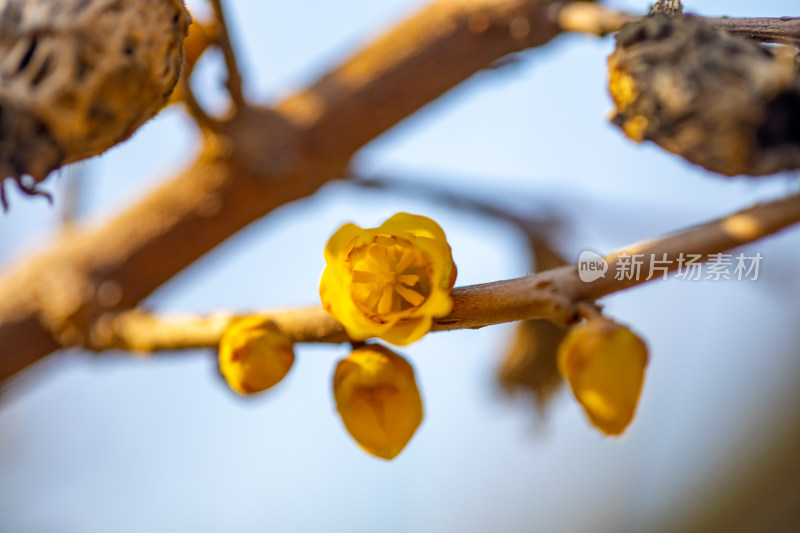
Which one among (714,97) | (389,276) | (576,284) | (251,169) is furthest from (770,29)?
(251,169)

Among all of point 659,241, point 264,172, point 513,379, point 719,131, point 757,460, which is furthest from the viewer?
point 757,460

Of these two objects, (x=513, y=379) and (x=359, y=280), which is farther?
(x=513, y=379)

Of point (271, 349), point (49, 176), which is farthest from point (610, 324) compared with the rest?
point (49, 176)

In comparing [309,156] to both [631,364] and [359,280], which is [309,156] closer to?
[359,280]

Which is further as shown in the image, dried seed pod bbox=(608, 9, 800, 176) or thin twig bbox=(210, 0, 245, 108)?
thin twig bbox=(210, 0, 245, 108)

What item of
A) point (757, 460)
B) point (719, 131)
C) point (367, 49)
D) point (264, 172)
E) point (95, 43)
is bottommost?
point (757, 460)

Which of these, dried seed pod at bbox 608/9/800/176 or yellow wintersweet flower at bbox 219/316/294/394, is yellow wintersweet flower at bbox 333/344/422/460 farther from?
dried seed pod at bbox 608/9/800/176

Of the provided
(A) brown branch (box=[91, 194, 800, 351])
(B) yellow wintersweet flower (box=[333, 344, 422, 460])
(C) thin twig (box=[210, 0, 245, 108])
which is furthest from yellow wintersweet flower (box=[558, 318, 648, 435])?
(C) thin twig (box=[210, 0, 245, 108])
